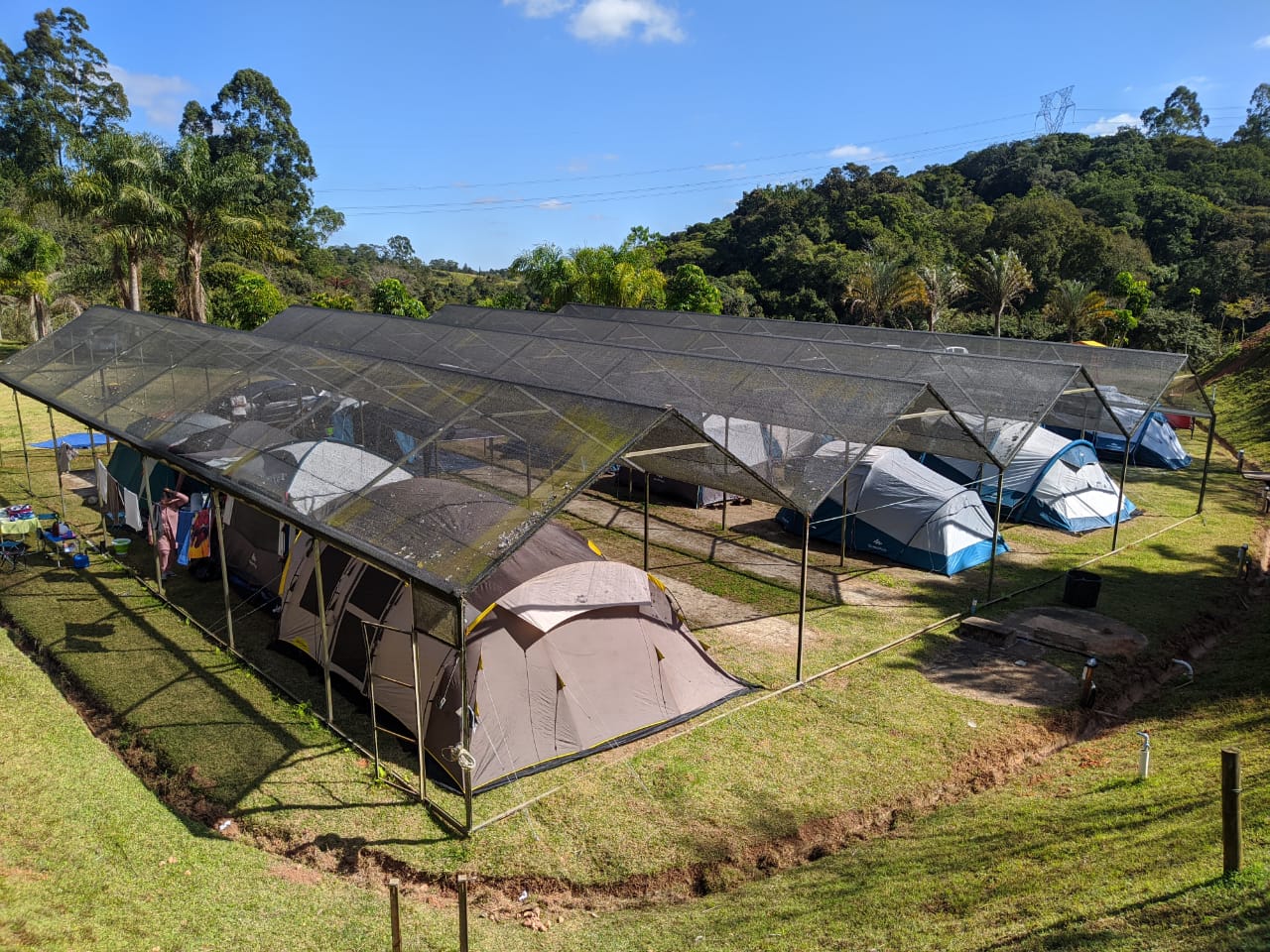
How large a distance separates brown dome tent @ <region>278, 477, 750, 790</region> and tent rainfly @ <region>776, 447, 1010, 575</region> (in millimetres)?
5566

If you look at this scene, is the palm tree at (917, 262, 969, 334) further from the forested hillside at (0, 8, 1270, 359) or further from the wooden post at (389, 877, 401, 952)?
the wooden post at (389, 877, 401, 952)

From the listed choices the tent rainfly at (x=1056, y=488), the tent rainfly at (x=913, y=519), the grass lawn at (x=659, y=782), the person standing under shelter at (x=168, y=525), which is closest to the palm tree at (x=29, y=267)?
the person standing under shelter at (x=168, y=525)

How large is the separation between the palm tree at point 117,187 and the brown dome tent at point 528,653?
78.6ft

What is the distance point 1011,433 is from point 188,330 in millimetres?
16118

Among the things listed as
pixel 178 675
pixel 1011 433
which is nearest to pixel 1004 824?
pixel 178 675

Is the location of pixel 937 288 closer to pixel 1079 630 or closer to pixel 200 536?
pixel 1079 630

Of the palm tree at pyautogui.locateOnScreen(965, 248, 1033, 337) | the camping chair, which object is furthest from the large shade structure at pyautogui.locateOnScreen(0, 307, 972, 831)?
the palm tree at pyautogui.locateOnScreen(965, 248, 1033, 337)

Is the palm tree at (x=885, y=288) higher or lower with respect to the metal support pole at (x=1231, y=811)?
higher

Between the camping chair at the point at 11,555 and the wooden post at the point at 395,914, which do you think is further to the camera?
the camping chair at the point at 11,555

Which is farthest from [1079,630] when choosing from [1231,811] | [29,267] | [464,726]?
[29,267]

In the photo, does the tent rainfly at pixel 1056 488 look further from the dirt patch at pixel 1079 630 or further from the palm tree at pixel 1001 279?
the palm tree at pixel 1001 279

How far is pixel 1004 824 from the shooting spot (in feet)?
22.4

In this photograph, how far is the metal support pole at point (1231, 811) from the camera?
519 centimetres

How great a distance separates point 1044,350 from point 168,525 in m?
20.0
